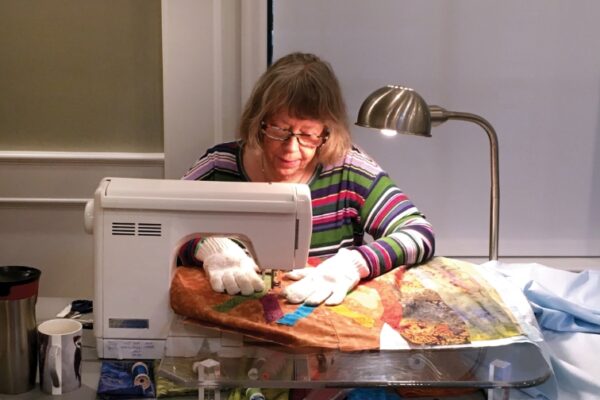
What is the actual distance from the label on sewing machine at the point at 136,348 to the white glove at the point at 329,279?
0.81ft

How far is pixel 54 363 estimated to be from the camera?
1279 mm

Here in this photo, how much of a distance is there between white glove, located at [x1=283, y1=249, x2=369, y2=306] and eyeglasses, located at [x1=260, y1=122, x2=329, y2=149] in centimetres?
36

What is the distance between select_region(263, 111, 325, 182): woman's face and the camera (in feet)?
5.95

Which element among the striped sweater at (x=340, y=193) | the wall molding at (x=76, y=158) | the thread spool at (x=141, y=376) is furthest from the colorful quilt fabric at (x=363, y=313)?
the wall molding at (x=76, y=158)

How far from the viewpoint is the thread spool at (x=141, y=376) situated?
129 cm

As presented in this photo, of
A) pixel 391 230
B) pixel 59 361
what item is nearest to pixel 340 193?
pixel 391 230

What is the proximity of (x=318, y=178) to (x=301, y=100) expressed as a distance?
0.24 metres

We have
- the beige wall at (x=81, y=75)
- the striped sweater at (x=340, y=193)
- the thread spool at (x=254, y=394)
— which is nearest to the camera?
the thread spool at (x=254, y=394)

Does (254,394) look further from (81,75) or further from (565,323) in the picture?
(81,75)

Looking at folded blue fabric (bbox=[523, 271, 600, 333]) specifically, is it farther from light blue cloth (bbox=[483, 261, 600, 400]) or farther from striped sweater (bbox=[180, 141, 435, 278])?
striped sweater (bbox=[180, 141, 435, 278])

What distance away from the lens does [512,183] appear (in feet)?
8.19

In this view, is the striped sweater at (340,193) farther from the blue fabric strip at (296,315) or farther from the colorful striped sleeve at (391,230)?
the blue fabric strip at (296,315)

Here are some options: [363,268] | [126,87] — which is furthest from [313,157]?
[126,87]

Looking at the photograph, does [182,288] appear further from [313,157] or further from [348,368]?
[313,157]
